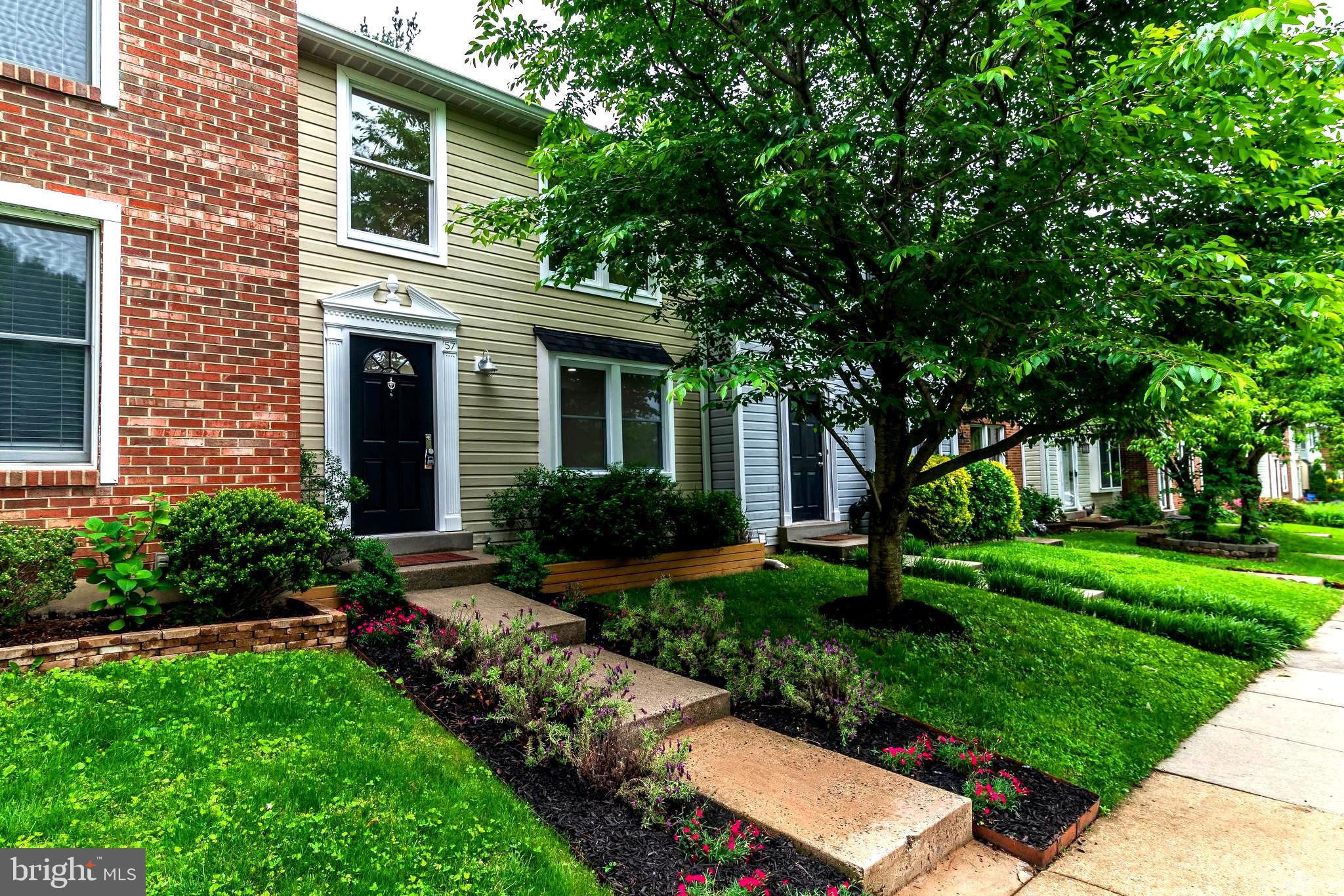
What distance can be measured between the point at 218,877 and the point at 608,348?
707 cm

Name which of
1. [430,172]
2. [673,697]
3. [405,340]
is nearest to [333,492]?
[405,340]

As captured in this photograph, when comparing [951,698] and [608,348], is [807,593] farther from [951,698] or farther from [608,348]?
[608,348]

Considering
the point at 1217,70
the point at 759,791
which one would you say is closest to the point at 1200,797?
the point at 759,791

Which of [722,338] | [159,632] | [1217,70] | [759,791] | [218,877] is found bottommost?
[759,791]

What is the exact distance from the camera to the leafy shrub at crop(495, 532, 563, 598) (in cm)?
613

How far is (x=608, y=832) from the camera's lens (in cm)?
282

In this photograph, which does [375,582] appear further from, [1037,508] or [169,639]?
[1037,508]

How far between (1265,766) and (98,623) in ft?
22.5

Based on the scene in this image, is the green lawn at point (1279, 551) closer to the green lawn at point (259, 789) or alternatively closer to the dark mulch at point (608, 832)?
the dark mulch at point (608, 832)

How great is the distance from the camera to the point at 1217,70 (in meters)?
3.23

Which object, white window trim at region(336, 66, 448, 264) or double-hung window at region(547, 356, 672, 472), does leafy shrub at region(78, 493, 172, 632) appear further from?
double-hung window at region(547, 356, 672, 472)

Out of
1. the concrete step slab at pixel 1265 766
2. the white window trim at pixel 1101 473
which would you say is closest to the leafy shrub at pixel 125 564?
the concrete step slab at pixel 1265 766

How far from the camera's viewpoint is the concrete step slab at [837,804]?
268 centimetres

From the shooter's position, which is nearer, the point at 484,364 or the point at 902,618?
the point at 902,618
